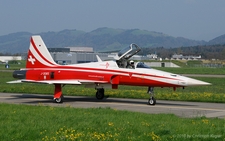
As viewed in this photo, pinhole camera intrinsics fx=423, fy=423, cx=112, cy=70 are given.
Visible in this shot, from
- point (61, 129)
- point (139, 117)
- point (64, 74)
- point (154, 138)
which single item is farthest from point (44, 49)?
point (154, 138)

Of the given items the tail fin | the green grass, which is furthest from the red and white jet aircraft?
the green grass

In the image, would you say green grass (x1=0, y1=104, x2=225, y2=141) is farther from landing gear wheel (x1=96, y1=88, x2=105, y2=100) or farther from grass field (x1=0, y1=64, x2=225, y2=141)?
landing gear wheel (x1=96, y1=88, x2=105, y2=100)

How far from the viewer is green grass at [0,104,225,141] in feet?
34.6

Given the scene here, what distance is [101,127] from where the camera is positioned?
1196 centimetres

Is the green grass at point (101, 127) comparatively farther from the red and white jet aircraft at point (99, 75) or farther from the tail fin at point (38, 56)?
the tail fin at point (38, 56)

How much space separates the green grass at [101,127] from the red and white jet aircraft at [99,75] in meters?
6.63

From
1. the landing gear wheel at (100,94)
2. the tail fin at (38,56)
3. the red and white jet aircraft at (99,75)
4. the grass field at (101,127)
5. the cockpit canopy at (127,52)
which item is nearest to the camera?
the grass field at (101,127)

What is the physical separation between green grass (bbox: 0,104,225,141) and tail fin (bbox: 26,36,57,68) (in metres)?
9.93

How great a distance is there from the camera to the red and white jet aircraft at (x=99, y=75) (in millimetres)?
21125

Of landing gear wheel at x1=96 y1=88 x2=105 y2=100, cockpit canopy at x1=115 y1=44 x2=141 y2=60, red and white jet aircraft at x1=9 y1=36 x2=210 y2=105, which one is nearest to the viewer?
red and white jet aircraft at x1=9 y1=36 x2=210 y2=105

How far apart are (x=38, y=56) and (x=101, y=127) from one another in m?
13.5

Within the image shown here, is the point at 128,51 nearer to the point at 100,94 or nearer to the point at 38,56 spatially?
the point at 100,94

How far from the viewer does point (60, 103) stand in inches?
867

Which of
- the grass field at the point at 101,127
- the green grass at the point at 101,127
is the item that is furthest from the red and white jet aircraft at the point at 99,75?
the green grass at the point at 101,127
